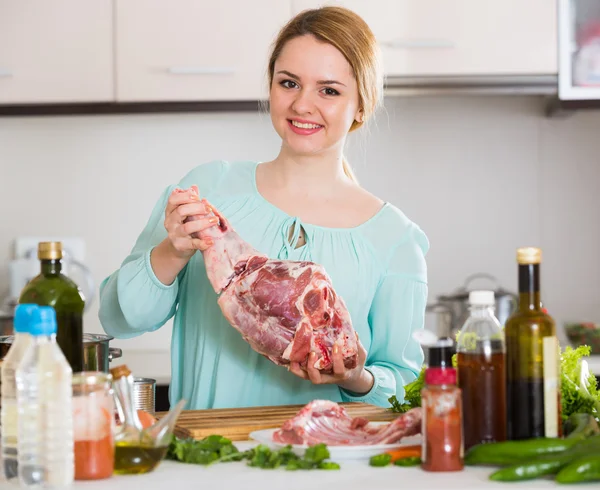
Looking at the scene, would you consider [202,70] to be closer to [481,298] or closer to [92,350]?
[92,350]

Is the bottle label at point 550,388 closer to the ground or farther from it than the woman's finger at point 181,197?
closer to the ground

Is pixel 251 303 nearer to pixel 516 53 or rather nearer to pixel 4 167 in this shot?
pixel 516 53

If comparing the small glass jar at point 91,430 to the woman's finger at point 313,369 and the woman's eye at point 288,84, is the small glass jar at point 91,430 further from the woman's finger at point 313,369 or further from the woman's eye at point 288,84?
the woman's eye at point 288,84

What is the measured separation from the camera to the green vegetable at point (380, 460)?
1184mm

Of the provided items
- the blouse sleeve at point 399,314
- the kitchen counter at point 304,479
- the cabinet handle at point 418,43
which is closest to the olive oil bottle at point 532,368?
the kitchen counter at point 304,479

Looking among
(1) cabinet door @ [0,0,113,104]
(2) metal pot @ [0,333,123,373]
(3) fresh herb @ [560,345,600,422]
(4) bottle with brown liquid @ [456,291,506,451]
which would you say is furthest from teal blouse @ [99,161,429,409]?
(1) cabinet door @ [0,0,113,104]

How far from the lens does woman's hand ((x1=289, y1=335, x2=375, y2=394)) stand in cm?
155

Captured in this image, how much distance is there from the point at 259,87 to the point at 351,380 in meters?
1.61

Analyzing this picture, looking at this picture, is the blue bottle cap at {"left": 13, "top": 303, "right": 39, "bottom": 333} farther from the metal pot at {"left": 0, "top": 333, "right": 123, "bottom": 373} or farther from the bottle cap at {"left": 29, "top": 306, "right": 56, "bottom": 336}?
the metal pot at {"left": 0, "top": 333, "right": 123, "bottom": 373}

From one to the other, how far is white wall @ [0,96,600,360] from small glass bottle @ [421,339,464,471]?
2215 millimetres

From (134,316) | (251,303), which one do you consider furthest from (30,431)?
(134,316)

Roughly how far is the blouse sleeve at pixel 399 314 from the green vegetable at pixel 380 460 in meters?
0.67

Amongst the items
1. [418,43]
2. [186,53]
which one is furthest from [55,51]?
[418,43]

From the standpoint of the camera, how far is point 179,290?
193 centimetres
